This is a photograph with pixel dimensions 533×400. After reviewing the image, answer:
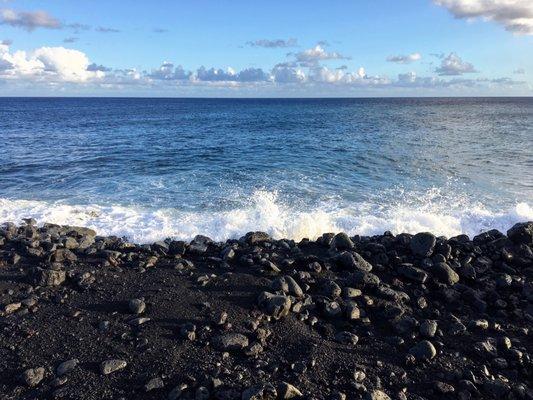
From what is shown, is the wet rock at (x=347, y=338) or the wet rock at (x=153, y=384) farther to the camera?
the wet rock at (x=347, y=338)

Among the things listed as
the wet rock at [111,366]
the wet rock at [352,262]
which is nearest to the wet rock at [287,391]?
the wet rock at [111,366]

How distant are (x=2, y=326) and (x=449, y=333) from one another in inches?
270

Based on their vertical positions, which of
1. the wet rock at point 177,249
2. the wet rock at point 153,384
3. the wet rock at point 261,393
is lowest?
the wet rock at point 177,249

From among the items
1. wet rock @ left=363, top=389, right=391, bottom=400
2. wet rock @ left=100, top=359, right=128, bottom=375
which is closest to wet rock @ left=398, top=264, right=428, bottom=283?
wet rock @ left=363, top=389, right=391, bottom=400

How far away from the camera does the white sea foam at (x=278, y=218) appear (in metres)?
13.1

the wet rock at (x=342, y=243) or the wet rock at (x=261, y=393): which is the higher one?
the wet rock at (x=261, y=393)

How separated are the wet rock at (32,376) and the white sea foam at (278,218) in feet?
22.8

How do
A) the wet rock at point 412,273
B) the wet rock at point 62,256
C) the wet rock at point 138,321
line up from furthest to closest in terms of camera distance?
the wet rock at point 62,256
the wet rock at point 412,273
the wet rock at point 138,321

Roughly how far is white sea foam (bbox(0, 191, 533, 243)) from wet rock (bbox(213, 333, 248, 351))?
6599 millimetres

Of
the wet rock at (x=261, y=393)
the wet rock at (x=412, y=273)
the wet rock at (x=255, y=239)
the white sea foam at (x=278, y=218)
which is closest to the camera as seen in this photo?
the wet rock at (x=261, y=393)

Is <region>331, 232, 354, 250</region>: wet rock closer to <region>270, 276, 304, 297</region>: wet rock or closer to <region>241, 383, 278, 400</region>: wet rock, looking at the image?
<region>270, 276, 304, 297</region>: wet rock

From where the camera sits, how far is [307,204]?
53.2 ft

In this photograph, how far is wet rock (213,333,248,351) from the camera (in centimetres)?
609

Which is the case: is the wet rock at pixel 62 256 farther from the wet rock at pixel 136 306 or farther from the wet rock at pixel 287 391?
the wet rock at pixel 287 391
